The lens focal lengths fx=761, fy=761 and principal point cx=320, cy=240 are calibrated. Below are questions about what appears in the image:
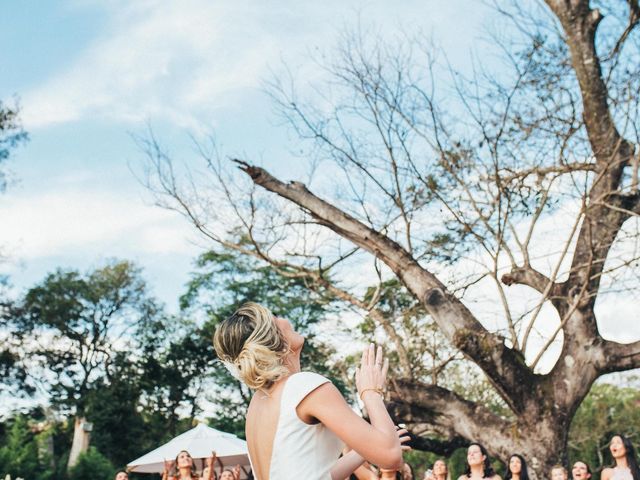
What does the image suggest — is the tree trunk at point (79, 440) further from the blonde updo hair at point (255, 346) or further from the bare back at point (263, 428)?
the blonde updo hair at point (255, 346)

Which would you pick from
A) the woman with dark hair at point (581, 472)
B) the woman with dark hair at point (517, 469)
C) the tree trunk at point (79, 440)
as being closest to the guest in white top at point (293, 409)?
the woman with dark hair at point (581, 472)

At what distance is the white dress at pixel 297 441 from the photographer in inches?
92.4

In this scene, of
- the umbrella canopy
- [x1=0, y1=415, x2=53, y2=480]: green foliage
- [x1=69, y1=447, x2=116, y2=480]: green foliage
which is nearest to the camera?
the umbrella canopy

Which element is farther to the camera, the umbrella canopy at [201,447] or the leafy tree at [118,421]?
the leafy tree at [118,421]

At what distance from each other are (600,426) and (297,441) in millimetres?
36828

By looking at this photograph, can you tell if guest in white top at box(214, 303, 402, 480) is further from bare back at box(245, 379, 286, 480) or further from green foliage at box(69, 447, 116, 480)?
green foliage at box(69, 447, 116, 480)

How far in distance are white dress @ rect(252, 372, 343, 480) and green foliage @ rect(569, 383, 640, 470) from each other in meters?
33.2

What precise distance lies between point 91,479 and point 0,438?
5002mm

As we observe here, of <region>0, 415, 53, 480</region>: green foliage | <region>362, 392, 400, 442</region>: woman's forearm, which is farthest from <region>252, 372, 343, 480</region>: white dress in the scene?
<region>0, 415, 53, 480</region>: green foliage

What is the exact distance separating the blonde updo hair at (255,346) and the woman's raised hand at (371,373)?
24 cm

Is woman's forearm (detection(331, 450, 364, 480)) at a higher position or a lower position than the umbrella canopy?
lower

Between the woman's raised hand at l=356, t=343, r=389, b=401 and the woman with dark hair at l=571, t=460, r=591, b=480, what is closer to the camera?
the woman's raised hand at l=356, t=343, r=389, b=401

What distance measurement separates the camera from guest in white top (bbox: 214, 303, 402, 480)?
89.7 inches

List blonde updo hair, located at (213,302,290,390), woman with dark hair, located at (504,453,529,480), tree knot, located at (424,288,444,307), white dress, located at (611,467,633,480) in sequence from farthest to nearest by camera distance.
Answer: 1. tree knot, located at (424,288,444,307)
2. woman with dark hair, located at (504,453,529,480)
3. white dress, located at (611,467,633,480)
4. blonde updo hair, located at (213,302,290,390)
